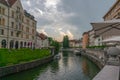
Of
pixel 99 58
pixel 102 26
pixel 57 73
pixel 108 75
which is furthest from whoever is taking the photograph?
pixel 99 58

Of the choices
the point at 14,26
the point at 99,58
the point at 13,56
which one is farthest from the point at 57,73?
the point at 14,26

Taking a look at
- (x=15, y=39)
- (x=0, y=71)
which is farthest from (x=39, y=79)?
(x=15, y=39)

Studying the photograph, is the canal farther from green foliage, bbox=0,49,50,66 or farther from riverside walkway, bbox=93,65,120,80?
riverside walkway, bbox=93,65,120,80

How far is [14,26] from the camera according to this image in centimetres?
5909

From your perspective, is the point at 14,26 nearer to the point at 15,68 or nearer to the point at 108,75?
the point at 15,68

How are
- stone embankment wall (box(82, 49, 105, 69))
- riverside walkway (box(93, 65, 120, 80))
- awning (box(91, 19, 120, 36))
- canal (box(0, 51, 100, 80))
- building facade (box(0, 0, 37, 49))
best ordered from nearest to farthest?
riverside walkway (box(93, 65, 120, 80))
awning (box(91, 19, 120, 36))
canal (box(0, 51, 100, 80))
stone embankment wall (box(82, 49, 105, 69))
building facade (box(0, 0, 37, 49))

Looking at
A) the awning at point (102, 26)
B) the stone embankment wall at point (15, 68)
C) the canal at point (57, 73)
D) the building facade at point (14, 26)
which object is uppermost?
the building facade at point (14, 26)

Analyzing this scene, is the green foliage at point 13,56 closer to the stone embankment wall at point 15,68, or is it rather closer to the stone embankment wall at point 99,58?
the stone embankment wall at point 15,68

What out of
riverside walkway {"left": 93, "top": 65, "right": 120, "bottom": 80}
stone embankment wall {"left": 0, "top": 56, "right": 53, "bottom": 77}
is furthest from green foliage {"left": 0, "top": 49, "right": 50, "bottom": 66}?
riverside walkway {"left": 93, "top": 65, "right": 120, "bottom": 80}

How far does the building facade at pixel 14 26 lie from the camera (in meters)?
52.6

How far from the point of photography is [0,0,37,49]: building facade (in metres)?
52.6

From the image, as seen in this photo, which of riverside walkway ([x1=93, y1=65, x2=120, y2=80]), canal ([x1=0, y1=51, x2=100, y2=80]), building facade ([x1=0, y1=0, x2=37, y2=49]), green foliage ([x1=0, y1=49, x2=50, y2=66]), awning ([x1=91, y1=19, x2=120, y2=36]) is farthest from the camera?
building facade ([x1=0, y1=0, x2=37, y2=49])

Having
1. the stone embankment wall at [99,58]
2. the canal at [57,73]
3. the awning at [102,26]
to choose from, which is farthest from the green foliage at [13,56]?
the awning at [102,26]

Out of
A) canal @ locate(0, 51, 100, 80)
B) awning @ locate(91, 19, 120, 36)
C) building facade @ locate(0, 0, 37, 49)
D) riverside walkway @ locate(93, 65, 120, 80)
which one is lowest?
canal @ locate(0, 51, 100, 80)
